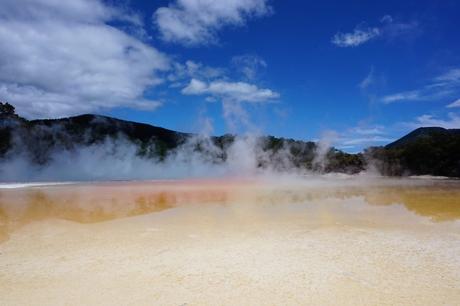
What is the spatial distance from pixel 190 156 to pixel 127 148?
8.60 metres

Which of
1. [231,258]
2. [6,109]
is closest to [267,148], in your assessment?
[6,109]

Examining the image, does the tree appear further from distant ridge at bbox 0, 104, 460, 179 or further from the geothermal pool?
the geothermal pool

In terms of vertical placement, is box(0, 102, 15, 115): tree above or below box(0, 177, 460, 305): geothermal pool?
above

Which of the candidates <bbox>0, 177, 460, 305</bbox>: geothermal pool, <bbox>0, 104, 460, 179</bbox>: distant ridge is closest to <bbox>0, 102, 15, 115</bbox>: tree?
<bbox>0, 104, 460, 179</bbox>: distant ridge

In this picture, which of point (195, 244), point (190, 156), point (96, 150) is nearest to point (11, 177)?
point (96, 150)

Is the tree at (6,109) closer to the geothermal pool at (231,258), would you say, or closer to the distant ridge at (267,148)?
the distant ridge at (267,148)

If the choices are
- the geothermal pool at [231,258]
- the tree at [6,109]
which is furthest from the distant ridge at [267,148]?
the geothermal pool at [231,258]

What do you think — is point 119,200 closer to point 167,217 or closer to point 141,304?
point 167,217

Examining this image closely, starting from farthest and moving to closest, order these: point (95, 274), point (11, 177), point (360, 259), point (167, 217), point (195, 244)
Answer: point (11, 177)
point (167, 217)
point (195, 244)
point (360, 259)
point (95, 274)

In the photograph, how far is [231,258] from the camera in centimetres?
695

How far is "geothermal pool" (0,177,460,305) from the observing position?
5324 mm

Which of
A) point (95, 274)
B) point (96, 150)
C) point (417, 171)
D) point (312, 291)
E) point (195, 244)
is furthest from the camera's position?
point (96, 150)

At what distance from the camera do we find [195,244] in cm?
801

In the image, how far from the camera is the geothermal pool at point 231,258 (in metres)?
5.32
